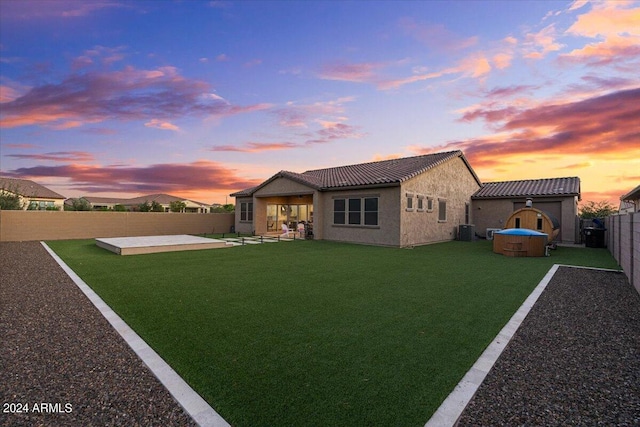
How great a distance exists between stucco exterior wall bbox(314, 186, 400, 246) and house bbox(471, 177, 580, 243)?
10067 mm

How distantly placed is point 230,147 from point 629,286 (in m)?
19.6

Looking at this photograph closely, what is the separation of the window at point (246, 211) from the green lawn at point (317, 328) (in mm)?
14065

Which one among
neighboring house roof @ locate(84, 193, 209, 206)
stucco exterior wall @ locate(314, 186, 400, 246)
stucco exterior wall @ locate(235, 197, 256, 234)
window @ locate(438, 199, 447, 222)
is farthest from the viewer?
neighboring house roof @ locate(84, 193, 209, 206)

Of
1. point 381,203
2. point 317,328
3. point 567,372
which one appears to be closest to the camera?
point 567,372

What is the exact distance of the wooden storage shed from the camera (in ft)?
48.6

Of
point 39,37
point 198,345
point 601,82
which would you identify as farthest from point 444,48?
point 39,37

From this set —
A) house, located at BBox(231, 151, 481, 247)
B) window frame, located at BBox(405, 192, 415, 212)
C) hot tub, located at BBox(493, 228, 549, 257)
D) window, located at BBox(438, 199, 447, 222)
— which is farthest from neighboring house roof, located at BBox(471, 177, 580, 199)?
window frame, located at BBox(405, 192, 415, 212)

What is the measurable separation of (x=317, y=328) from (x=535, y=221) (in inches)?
609

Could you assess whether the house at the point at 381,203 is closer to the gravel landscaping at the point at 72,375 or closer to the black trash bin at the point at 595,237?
the black trash bin at the point at 595,237

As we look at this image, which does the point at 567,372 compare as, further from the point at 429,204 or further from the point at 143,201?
the point at 143,201

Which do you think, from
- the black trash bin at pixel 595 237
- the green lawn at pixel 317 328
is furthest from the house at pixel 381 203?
the black trash bin at pixel 595 237

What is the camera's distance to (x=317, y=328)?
429 centimetres

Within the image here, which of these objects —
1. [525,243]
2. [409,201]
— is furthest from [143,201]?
[525,243]

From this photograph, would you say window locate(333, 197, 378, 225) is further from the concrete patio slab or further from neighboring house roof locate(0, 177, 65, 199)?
neighboring house roof locate(0, 177, 65, 199)
